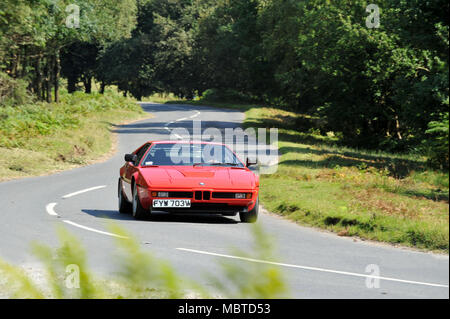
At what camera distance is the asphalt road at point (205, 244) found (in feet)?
19.3

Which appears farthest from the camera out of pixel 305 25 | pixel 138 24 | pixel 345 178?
pixel 138 24

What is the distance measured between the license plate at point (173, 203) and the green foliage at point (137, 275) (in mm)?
9332

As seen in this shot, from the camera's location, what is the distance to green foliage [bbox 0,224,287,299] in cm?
230

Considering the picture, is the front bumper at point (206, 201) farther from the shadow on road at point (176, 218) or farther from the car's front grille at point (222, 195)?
the shadow on road at point (176, 218)

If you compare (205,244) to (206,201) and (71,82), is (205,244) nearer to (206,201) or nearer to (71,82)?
(206,201)

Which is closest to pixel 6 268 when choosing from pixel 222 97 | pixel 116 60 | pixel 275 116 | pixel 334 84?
pixel 334 84

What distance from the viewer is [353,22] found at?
1519 inches

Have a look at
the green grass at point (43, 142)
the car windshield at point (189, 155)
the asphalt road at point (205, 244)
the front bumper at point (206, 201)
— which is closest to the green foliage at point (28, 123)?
the green grass at point (43, 142)

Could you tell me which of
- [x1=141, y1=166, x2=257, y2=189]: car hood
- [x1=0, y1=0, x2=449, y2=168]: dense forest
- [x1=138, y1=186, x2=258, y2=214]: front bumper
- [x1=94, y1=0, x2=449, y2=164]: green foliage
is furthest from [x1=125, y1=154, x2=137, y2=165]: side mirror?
[x1=94, y1=0, x2=449, y2=164]: green foliage

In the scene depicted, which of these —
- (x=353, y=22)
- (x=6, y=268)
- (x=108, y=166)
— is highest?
(x=353, y=22)

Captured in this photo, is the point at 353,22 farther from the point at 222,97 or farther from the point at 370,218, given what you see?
the point at 222,97

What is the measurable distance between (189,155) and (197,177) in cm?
105

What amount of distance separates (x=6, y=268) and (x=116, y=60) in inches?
3623

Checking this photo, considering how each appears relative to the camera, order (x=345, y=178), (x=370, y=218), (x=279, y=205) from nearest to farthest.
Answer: (x=370, y=218) → (x=279, y=205) → (x=345, y=178)
